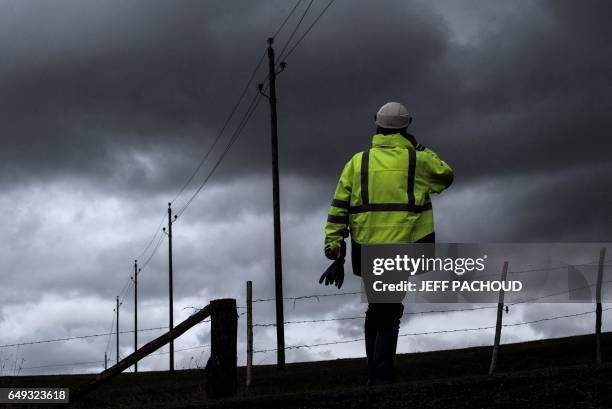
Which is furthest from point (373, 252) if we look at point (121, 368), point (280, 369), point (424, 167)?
point (280, 369)

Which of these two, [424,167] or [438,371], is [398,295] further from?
[438,371]

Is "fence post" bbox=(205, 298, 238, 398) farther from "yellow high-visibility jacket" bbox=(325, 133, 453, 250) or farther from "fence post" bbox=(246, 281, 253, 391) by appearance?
"fence post" bbox=(246, 281, 253, 391)

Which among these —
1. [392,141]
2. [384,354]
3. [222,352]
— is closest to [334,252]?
[384,354]

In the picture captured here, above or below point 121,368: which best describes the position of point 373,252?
above

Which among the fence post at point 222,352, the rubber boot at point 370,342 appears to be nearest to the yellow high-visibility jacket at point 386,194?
the rubber boot at point 370,342

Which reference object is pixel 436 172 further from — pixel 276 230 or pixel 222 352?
pixel 276 230

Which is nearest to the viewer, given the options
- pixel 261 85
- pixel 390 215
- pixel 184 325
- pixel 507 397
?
pixel 507 397

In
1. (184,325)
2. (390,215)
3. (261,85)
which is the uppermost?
(261,85)

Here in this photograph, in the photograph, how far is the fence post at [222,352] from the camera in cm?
762

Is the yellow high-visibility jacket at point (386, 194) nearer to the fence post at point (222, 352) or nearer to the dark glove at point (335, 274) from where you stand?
the dark glove at point (335, 274)

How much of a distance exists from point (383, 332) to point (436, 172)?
136 cm

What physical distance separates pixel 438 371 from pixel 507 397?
10.1 m

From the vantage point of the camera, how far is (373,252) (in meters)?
6.80


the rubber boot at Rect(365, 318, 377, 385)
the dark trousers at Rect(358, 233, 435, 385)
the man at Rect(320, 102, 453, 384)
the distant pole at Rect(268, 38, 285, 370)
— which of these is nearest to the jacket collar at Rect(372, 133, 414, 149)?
the man at Rect(320, 102, 453, 384)
